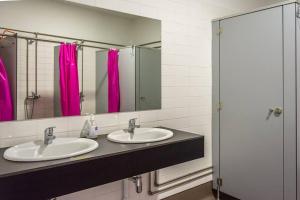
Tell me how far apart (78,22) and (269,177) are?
210 centimetres

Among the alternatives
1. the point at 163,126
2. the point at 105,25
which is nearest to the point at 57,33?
the point at 105,25

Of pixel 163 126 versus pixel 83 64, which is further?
pixel 163 126

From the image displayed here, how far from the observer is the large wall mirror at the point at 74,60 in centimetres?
161

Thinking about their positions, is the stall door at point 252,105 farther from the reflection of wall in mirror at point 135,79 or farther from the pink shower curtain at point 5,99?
the pink shower curtain at point 5,99

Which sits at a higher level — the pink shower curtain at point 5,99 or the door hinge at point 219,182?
the pink shower curtain at point 5,99

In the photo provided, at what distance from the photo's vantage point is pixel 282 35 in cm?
215

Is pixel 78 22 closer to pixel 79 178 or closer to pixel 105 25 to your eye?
pixel 105 25

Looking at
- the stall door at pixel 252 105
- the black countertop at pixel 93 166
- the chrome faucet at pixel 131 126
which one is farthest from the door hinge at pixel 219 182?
the chrome faucet at pixel 131 126

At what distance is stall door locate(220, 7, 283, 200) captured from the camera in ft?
7.29

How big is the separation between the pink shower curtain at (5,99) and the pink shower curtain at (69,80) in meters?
0.32

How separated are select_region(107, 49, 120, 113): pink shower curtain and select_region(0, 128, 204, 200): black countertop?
28 centimetres

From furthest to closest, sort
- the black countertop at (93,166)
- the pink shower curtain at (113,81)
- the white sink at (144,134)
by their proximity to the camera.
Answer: the pink shower curtain at (113,81)
the white sink at (144,134)
the black countertop at (93,166)

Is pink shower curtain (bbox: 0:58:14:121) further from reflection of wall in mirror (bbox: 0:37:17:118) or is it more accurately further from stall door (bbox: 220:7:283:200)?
stall door (bbox: 220:7:283:200)

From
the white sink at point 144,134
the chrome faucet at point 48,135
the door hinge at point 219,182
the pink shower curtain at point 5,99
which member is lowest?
the door hinge at point 219,182
